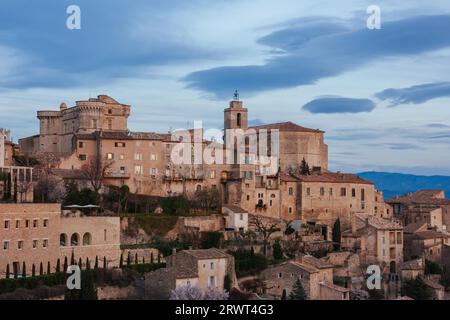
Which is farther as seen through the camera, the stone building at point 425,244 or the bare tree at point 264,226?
the stone building at point 425,244

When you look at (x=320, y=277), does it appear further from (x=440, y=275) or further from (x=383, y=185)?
(x=383, y=185)

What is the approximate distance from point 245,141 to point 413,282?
71.3 ft

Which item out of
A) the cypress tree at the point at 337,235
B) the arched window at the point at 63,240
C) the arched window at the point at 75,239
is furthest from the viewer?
the cypress tree at the point at 337,235

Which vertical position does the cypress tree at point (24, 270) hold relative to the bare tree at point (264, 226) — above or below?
below

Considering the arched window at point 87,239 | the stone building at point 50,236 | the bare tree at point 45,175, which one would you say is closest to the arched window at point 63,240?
the stone building at point 50,236

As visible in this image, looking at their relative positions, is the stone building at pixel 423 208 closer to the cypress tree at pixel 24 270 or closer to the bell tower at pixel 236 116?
the bell tower at pixel 236 116

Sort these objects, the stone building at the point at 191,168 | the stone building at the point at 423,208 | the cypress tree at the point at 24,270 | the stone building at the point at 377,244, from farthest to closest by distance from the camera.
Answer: the stone building at the point at 423,208 < the stone building at the point at 191,168 < the stone building at the point at 377,244 < the cypress tree at the point at 24,270

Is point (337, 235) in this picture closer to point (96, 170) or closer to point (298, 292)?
point (298, 292)

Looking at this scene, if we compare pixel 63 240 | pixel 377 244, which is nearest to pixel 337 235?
pixel 377 244

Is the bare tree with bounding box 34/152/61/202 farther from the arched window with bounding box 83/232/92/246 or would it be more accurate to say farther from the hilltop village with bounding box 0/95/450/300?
the arched window with bounding box 83/232/92/246

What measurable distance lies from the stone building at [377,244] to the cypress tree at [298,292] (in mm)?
11096

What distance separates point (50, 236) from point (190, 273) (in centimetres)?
706

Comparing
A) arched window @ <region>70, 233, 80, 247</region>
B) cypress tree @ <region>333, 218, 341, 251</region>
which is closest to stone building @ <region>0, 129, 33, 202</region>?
arched window @ <region>70, 233, 80, 247</region>

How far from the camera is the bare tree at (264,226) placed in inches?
2184
